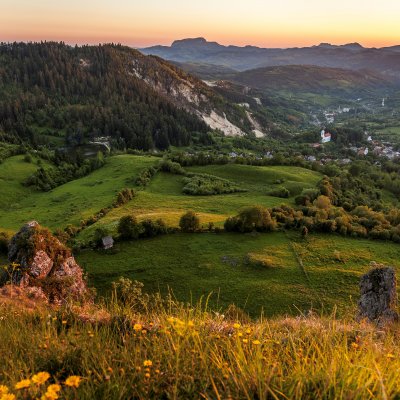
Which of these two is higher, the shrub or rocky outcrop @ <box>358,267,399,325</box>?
rocky outcrop @ <box>358,267,399,325</box>

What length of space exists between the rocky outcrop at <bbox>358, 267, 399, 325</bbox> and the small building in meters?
40.0

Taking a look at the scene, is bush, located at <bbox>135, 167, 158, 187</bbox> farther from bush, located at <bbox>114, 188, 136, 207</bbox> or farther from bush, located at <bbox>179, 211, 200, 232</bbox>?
bush, located at <bbox>179, 211, 200, 232</bbox>

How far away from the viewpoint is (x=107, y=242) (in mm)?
57938

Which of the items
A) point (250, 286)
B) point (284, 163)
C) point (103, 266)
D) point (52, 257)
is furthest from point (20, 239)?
point (284, 163)

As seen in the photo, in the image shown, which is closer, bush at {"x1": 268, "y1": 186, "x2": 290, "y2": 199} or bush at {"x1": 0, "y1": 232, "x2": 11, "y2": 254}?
bush at {"x1": 0, "y1": 232, "x2": 11, "y2": 254}

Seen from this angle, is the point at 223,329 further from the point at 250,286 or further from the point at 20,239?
the point at 250,286

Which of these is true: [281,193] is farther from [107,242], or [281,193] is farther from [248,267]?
[107,242]

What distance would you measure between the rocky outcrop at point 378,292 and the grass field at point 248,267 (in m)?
15.1

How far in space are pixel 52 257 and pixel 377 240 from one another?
5792 cm

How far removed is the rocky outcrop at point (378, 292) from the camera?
2502 centimetres

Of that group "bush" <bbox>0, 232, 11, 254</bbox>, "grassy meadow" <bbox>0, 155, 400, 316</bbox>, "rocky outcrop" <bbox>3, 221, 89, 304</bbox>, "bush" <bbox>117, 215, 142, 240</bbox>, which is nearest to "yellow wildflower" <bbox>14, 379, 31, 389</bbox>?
"grassy meadow" <bbox>0, 155, 400, 316</bbox>

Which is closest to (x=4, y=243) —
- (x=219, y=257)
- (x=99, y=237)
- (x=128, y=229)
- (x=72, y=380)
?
(x=99, y=237)

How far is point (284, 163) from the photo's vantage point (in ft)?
450

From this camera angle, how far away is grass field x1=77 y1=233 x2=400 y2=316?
152 feet
